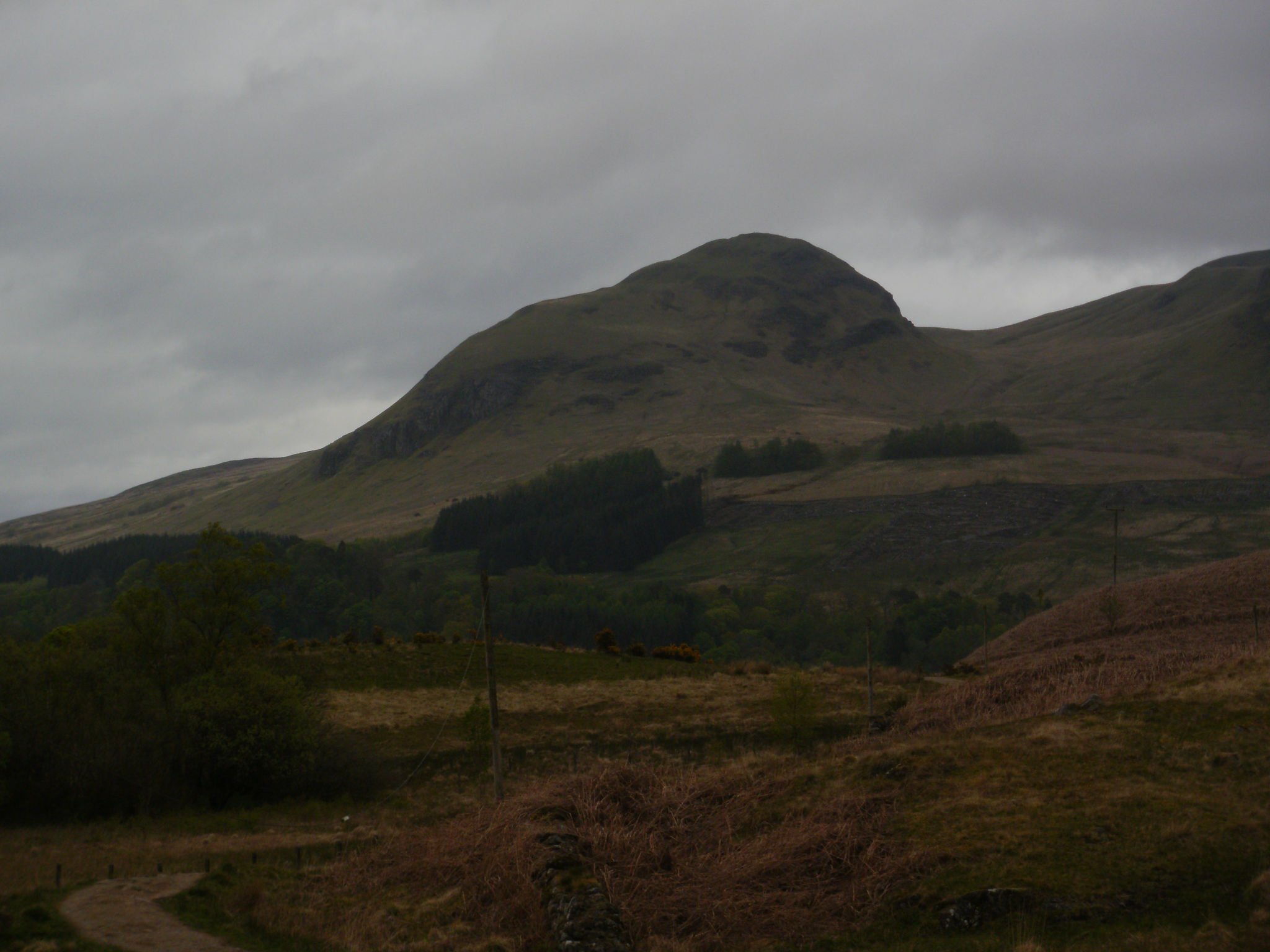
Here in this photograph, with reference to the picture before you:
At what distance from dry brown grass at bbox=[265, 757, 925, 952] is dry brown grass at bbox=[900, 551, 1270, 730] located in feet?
31.7

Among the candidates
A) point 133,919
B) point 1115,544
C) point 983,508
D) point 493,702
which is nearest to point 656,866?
point 133,919

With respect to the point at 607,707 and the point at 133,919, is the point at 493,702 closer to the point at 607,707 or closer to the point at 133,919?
the point at 133,919

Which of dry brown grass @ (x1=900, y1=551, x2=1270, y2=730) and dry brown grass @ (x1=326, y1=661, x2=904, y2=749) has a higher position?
dry brown grass @ (x1=900, y1=551, x2=1270, y2=730)

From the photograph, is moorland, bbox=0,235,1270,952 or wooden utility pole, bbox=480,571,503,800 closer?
moorland, bbox=0,235,1270,952

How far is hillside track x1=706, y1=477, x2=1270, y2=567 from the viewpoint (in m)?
153

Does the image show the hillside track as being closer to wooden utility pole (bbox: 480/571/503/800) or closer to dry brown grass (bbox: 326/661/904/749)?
dry brown grass (bbox: 326/661/904/749)

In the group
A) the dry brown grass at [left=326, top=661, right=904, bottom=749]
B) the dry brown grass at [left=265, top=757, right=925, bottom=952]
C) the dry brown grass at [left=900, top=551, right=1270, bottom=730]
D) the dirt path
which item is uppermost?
the dirt path

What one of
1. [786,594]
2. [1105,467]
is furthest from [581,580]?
[1105,467]

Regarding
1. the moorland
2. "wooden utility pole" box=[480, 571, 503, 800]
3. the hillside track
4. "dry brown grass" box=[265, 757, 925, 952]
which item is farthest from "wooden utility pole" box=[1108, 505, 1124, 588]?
"dry brown grass" box=[265, 757, 925, 952]

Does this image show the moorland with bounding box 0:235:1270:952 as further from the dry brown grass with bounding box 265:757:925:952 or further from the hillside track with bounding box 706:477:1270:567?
the hillside track with bounding box 706:477:1270:567

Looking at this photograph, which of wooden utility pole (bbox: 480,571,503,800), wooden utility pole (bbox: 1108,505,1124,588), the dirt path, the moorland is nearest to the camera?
the moorland

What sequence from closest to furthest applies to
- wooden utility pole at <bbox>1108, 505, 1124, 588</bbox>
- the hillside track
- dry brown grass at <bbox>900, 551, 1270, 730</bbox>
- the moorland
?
the moorland → dry brown grass at <bbox>900, 551, 1270, 730</bbox> → wooden utility pole at <bbox>1108, 505, 1124, 588</bbox> → the hillside track

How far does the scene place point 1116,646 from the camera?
44.2 m

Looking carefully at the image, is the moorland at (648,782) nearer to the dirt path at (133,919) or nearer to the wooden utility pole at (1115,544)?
the dirt path at (133,919)
